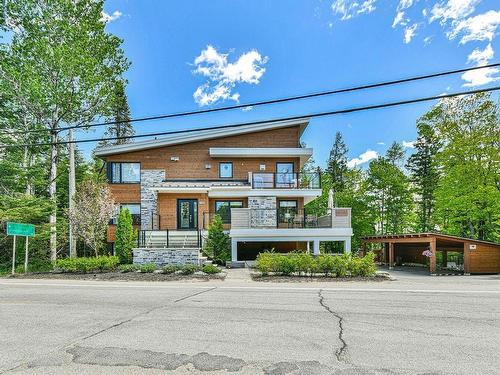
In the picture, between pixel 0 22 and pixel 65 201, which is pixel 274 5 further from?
pixel 65 201

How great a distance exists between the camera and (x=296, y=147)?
23.1m

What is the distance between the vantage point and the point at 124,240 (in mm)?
17250

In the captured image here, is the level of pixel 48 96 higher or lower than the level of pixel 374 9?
lower

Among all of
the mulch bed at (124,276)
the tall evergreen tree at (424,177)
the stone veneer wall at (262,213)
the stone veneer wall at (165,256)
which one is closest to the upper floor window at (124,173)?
the stone veneer wall at (165,256)

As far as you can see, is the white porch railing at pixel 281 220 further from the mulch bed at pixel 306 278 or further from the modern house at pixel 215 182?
the mulch bed at pixel 306 278

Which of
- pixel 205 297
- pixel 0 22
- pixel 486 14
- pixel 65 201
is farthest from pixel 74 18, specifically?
pixel 486 14

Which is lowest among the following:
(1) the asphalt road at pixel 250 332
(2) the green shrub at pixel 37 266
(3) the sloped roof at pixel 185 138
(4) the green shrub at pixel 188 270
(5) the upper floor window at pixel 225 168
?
(2) the green shrub at pixel 37 266

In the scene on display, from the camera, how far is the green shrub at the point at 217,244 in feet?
56.7

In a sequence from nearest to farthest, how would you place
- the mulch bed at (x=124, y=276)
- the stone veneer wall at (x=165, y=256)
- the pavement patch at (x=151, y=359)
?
the pavement patch at (x=151, y=359) < the mulch bed at (x=124, y=276) < the stone veneer wall at (x=165, y=256)

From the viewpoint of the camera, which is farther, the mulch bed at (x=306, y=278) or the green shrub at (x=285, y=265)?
the green shrub at (x=285, y=265)

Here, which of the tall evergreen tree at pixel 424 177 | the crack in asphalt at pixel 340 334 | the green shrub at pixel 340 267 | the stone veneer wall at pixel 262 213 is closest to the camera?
the crack in asphalt at pixel 340 334

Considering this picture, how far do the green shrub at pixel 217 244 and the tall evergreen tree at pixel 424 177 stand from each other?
23.6 meters

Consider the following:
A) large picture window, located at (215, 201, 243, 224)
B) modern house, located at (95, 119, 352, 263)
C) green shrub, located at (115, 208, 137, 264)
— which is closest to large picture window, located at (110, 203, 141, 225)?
modern house, located at (95, 119, 352, 263)

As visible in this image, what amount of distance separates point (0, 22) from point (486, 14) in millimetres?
23747
